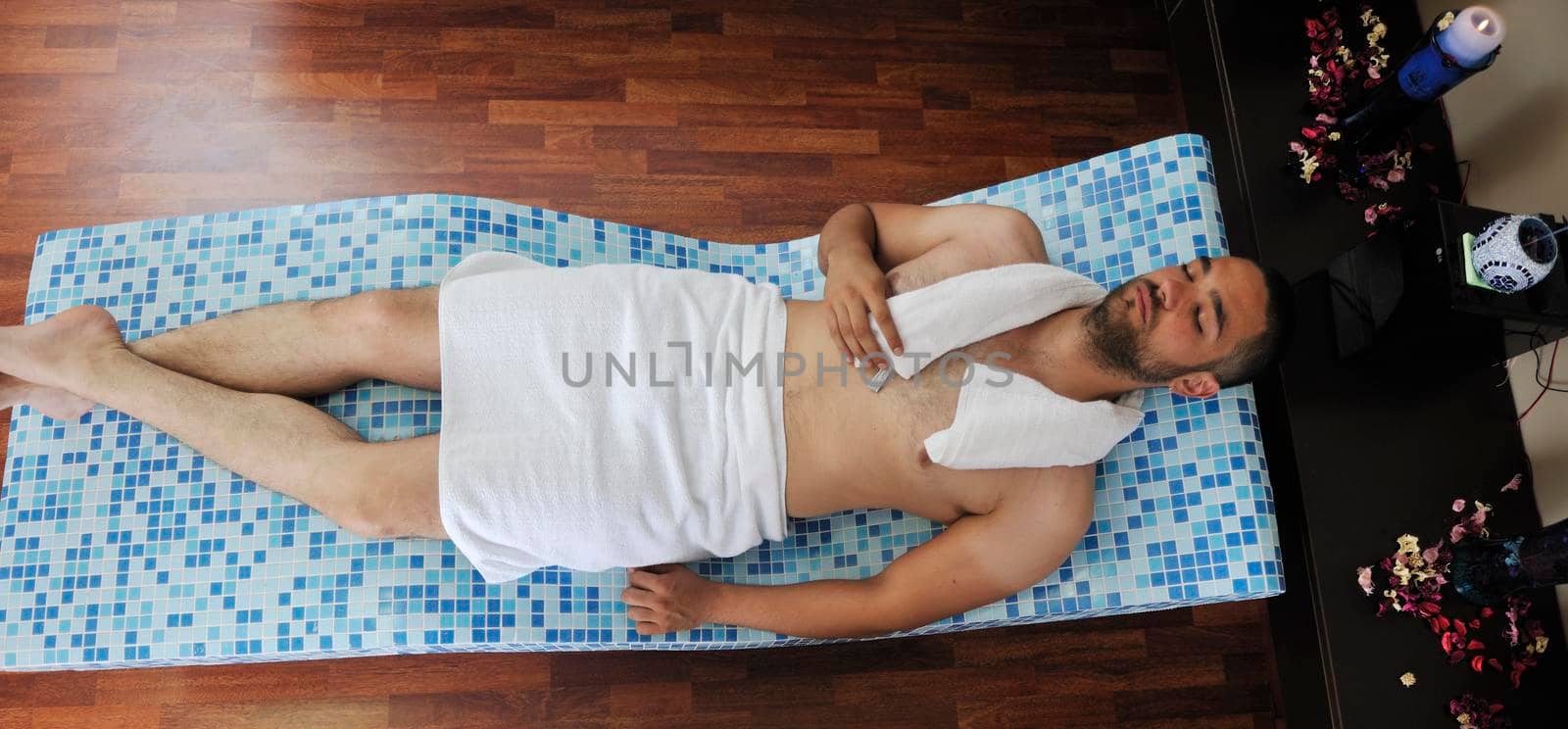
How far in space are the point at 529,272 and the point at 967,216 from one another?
746 mm

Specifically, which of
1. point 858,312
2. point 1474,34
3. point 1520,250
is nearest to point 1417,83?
point 1474,34

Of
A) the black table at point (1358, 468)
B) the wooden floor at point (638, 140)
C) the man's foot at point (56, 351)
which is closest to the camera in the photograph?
the man's foot at point (56, 351)

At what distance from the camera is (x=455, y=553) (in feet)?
5.27

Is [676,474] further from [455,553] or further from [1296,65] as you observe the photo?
[1296,65]

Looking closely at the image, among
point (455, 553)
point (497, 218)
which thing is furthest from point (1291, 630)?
point (497, 218)

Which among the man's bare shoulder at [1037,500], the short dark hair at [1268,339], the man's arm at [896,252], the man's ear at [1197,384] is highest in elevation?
the man's arm at [896,252]

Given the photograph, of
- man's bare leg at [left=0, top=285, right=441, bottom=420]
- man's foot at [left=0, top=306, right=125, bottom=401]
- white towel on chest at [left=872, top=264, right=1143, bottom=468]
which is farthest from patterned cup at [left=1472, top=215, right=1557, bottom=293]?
man's foot at [left=0, top=306, right=125, bottom=401]

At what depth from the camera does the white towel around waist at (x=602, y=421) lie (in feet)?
4.80

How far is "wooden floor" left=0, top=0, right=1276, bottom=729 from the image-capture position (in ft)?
6.70

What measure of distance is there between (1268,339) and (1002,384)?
398 mm

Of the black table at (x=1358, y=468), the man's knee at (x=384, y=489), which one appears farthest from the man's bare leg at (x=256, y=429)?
the black table at (x=1358, y=468)

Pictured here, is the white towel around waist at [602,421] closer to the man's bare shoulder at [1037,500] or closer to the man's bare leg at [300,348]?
the man's bare leg at [300,348]

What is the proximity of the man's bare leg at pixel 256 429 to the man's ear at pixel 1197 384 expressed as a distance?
117cm

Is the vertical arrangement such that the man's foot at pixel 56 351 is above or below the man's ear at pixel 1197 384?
above
